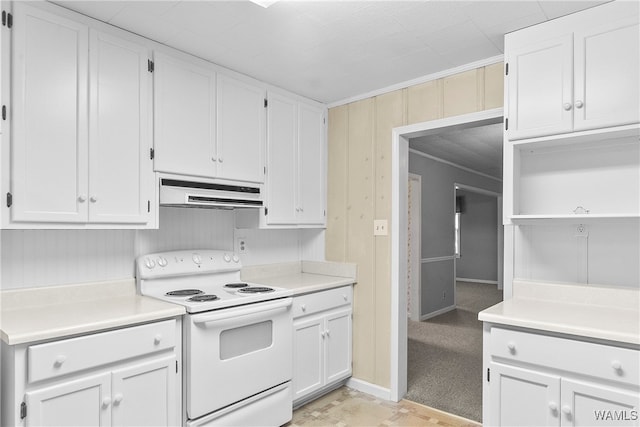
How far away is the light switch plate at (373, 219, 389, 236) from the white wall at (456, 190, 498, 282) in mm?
7278

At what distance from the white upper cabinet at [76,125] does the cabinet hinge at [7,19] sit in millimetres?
18

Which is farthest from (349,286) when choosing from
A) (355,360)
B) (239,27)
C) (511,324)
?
(239,27)

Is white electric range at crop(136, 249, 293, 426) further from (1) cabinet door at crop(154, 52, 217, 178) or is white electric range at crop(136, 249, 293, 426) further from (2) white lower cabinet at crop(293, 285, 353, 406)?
(1) cabinet door at crop(154, 52, 217, 178)

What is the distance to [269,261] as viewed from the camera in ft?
10.9

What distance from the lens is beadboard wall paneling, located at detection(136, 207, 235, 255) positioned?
2580 millimetres

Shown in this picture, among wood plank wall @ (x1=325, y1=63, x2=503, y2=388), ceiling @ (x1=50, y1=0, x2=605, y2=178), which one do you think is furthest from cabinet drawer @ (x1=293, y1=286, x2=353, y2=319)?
ceiling @ (x1=50, y1=0, x2=605, y2=178)

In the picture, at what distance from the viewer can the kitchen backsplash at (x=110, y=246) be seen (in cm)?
204

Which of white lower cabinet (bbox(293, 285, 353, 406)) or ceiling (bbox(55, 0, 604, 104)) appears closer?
ceiling (bbox(55, 0, 604, 104))

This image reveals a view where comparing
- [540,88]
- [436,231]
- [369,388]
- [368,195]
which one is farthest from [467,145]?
[369,388]

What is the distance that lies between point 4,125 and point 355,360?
2.74 metres

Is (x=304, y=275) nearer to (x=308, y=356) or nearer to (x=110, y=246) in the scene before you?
(x=308, y=356)

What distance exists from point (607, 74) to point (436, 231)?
168 inches

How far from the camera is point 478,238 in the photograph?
973 cm

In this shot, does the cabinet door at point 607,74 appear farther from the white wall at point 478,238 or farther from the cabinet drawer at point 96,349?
the white wall at point 478,238
